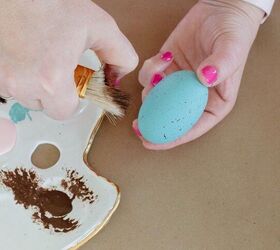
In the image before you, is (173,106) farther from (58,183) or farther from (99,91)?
(58,183)

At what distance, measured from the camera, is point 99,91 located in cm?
63

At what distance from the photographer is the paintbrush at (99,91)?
0.58m

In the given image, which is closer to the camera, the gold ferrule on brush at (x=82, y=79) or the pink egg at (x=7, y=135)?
the gold ferrule on brush at (x=82, y=79)

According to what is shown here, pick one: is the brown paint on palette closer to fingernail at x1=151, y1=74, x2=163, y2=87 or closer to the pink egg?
the pink egg

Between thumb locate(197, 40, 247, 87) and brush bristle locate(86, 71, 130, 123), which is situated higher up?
thumb locate(197, 40, 247, 87)

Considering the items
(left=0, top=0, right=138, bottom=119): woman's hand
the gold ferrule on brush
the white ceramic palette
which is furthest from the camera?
the white ceramic palette

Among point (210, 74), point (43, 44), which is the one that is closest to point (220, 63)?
point (210, 74)

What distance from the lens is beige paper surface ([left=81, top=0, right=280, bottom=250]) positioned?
687 millimetres

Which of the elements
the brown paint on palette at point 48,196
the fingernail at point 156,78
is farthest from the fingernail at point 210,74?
the brown paint on palette at point 48,196

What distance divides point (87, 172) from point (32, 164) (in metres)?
0.09

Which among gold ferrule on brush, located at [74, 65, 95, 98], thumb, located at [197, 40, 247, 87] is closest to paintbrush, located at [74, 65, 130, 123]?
gold ferrule on brush, located at [74, 65, 95, 98]

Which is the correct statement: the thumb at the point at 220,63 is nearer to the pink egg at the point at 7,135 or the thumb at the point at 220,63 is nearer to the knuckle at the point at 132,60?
the knuckle at the point at 132,60

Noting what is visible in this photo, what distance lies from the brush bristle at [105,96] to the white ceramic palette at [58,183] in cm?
7

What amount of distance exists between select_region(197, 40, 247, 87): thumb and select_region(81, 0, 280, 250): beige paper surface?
10 centimetres
